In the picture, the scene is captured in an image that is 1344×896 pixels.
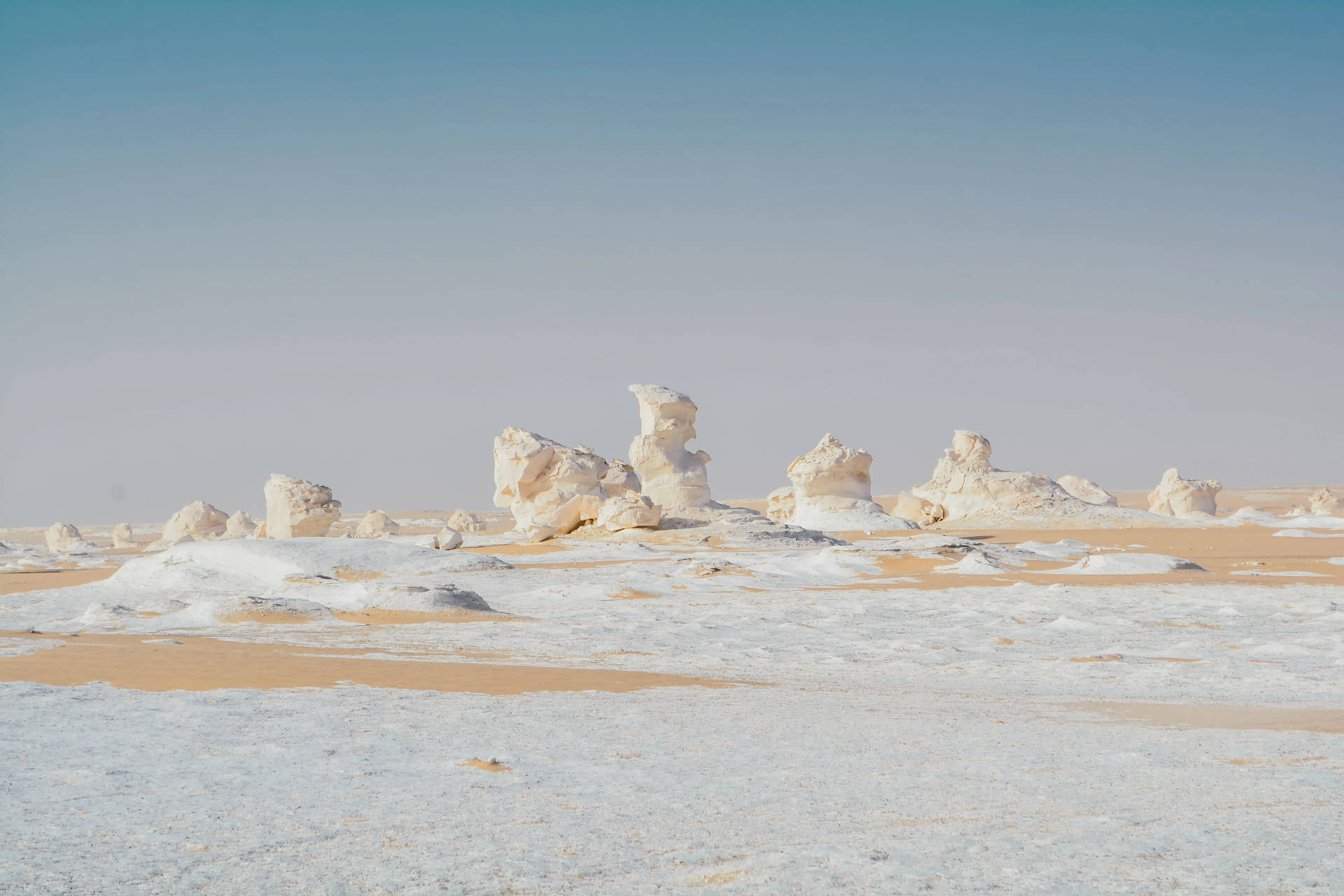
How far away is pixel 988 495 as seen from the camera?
38562 millimetres

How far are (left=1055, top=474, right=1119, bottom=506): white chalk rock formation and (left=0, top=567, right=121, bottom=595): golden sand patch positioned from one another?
3810 cm

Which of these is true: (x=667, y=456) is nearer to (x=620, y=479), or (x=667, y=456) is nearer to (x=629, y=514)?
(x=620, y=479)

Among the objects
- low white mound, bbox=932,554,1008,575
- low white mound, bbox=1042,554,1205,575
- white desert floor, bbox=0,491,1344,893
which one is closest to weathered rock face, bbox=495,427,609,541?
low white mound, bbox=932,554,1008,575

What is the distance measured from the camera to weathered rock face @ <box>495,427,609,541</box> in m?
37.0

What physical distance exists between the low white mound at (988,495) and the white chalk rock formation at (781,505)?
16.5 ft

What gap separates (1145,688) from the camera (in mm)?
10055

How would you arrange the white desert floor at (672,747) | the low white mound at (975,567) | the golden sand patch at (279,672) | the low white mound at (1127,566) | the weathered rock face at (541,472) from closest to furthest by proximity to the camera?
the white desert floor at (672,747)
the golden sand patch at (279,672)
the low white mound at (1127,566)
the low white mound at (975,567)
the weathered rock face at (541,472)

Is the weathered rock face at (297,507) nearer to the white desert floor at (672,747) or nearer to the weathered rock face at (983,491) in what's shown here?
the white desert floor at (672,747)

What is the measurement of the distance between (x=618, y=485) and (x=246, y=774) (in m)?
32.8

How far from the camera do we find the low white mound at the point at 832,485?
124 ft

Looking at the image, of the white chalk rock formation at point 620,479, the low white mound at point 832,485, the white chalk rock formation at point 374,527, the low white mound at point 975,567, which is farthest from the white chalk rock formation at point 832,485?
the white chalk rock formation at point 374,527

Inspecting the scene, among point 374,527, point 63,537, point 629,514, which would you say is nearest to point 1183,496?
point 629,514

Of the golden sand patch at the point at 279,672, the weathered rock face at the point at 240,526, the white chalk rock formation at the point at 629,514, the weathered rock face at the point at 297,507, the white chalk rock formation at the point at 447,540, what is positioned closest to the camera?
→ the golden sand patch at the point at 279,672

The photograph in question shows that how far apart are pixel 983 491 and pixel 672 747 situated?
3393cm
